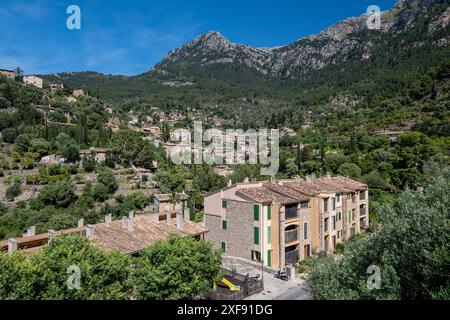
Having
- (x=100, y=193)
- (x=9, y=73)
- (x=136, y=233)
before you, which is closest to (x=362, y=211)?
(x=136, y=233)

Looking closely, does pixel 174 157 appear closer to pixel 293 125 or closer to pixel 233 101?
pixel 293 125

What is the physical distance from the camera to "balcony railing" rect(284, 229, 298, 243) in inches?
1151

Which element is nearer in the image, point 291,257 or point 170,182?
point 291,257

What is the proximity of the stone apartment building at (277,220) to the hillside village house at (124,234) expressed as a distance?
433 centimetres

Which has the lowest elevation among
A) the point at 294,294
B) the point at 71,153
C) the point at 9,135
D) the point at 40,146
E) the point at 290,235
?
the point at 294,294

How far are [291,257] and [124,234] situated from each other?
48.4ft

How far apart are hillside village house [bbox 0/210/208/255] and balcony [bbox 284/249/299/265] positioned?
26.2 feet

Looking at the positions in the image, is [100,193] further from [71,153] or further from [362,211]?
[362,211]

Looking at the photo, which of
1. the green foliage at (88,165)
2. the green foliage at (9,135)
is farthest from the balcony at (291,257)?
the green foliage at (9,135)

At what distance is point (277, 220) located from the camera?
1126 inches

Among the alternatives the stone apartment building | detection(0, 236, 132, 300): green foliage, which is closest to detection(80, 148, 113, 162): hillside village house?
the stone apartment building

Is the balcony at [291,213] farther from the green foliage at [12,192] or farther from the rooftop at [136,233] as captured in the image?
the green foliage at [12,192]

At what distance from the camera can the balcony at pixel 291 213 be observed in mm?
29359

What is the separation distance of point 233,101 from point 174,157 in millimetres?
94365
